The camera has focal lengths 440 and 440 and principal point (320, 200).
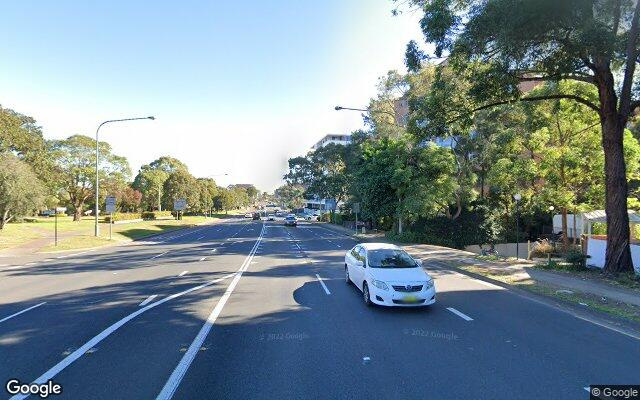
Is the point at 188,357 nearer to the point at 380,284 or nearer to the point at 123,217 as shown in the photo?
the point at 380,284

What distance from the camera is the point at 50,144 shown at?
6222 centimetres

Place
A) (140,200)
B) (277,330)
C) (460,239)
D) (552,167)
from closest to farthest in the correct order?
(277,330), (552,167), (460,239), (140,200)

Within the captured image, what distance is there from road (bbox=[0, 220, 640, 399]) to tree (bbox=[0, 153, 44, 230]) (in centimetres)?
2867

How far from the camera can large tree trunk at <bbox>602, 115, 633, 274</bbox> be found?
578 inches

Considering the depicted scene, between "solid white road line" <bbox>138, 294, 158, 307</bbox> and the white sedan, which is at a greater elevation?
the white sedan

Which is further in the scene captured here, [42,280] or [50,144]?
[50,144]

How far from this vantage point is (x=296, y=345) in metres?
7.21

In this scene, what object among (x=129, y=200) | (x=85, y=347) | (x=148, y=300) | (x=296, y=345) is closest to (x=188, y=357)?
(x=296, y=345)

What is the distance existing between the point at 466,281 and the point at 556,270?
4400mm

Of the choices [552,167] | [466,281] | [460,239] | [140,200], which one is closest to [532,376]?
[466,281]

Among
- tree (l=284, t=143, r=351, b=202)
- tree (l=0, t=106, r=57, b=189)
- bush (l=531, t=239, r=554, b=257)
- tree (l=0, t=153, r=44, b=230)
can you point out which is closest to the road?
bush (l=531, t=239, r=554, b=257)

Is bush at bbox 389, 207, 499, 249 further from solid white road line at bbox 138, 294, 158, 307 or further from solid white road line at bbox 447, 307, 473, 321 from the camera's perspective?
solid white road line at bbox 138, 294, 158, 307

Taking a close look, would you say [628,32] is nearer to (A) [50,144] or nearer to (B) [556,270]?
(B) [556,270]

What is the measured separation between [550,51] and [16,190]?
39545 mm
